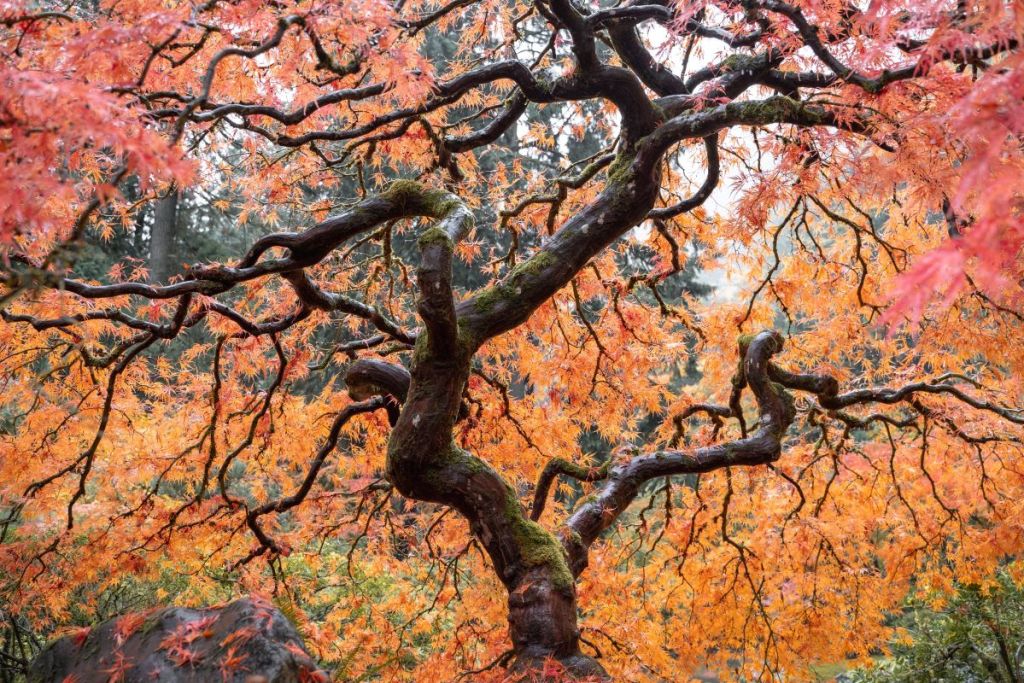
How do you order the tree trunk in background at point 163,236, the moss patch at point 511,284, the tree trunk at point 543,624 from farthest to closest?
the tree trunk in background at point 163,236 → the moss patch at point 511,284 → the tree trunk at point 543,624

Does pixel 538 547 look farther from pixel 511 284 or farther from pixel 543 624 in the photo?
pixel 511 284

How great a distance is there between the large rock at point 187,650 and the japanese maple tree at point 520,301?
1.86ft

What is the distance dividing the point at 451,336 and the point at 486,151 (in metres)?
7.20

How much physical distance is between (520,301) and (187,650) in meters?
1.41

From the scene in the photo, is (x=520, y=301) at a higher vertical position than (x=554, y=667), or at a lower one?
higher

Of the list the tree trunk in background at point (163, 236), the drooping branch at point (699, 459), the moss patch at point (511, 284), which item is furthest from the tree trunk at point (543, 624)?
the tree trunk in background at point (163, 236)

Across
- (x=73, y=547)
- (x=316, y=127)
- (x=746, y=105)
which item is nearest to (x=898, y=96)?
(x=746, y=105)

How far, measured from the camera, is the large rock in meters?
1.89

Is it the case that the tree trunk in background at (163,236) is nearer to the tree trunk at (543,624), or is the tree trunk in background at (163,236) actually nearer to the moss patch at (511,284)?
the moss patch at (511,284)

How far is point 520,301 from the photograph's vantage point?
96.3 inches

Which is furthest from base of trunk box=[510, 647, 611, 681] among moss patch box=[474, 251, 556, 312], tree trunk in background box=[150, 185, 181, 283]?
tree trunk in background box=[150, 185, 181, 283]

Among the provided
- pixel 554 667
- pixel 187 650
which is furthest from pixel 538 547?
pixel 187 650

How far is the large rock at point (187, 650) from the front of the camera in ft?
6.22

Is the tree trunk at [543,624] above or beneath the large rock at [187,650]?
above
